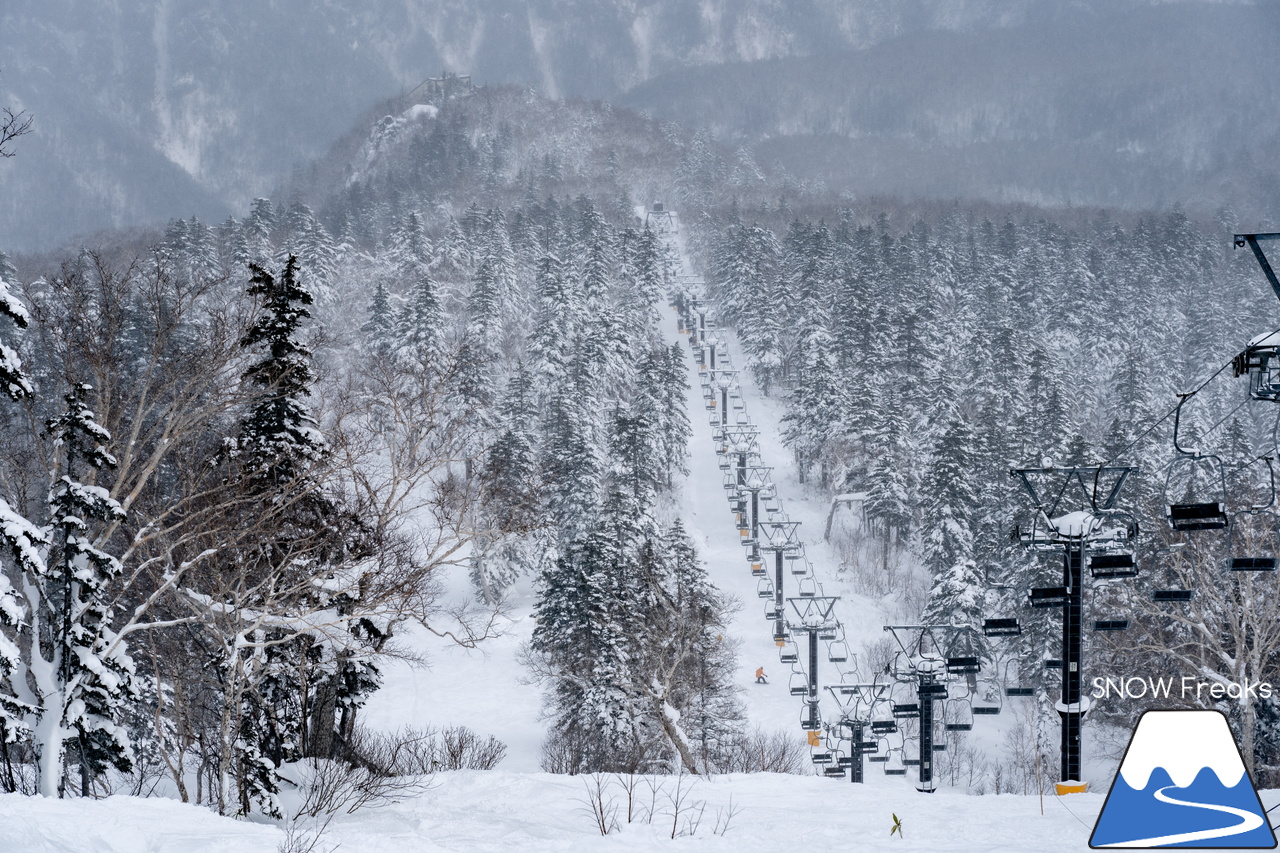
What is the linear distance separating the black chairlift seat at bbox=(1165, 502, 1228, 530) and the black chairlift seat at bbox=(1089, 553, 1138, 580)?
192 centimetres

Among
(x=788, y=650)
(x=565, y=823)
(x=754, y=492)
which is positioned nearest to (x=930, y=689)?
(x=565, y=823)

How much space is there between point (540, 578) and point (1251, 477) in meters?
32.7

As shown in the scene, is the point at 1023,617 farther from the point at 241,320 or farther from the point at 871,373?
the point at 241,320

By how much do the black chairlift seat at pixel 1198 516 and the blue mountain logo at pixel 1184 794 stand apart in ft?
16.8

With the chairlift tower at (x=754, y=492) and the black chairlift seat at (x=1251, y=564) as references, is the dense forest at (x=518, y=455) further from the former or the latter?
the black chairlift seat at (x=1251, y=564)

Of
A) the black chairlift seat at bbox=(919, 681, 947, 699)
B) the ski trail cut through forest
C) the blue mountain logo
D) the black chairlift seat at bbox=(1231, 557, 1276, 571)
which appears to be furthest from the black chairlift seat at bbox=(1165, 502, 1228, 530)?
the ski trail cut through forest

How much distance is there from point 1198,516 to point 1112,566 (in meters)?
2.40

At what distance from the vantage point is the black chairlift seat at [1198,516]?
1180 centimetres

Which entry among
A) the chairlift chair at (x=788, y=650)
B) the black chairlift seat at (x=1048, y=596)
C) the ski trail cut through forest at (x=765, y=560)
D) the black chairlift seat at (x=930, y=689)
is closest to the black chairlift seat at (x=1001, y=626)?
the black chairlift seat at (x=1048, y=596)

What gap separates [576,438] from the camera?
5166 centimetres

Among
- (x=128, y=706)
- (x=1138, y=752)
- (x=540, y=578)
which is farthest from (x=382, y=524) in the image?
(x=540, y=578)

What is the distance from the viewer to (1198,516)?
1195cm

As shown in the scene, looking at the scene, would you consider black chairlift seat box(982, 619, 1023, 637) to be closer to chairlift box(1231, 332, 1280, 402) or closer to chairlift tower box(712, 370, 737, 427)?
chairlift box(1231, 332, 1280, 402)

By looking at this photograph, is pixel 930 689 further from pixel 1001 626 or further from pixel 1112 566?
pixel 1112 566
